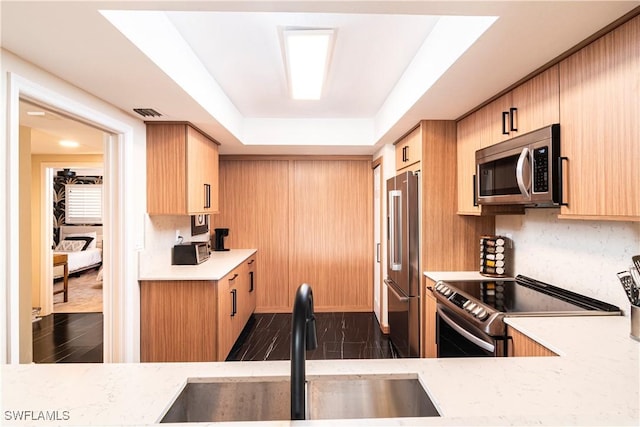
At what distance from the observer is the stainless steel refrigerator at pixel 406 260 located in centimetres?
277

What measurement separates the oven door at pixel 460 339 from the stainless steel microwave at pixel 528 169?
765mm

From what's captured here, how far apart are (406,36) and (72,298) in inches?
236

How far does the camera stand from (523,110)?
191 cm

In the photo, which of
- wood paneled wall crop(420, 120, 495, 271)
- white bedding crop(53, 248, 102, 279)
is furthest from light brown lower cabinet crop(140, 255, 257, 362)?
white bedding crop(53, 248, 102, 279)

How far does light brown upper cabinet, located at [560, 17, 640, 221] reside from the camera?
126cm

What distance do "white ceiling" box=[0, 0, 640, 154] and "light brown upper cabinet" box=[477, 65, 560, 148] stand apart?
9 cm

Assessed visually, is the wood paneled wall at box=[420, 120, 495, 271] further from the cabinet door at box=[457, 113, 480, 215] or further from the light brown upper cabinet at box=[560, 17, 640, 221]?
the light brown upper cabinet at box=[560, 17, 640, 221]

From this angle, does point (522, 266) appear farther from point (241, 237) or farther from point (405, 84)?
point (241, 237)

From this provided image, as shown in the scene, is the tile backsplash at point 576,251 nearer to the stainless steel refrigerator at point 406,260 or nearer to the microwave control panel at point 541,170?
the microwave control panel at point 541,170

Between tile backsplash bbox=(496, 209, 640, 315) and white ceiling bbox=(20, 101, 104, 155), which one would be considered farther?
white ceiling bbox=(20, 101, 104, 155)

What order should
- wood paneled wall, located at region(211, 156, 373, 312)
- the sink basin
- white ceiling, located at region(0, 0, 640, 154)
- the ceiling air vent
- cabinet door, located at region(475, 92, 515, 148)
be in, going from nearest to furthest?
the sink basin < white ceiling, located at region(0, 0, 640, 154) < cabinet door, located at region(475, 92, 515, 148) < the ceiling air vent < wood paneled wall, located at region(211, 156, 373, 312)

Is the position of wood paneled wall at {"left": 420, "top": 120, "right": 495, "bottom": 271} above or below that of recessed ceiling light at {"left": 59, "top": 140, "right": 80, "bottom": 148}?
below

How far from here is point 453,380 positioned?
96 centimetres

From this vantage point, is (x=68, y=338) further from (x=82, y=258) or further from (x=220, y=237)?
(x=82, y=258)
